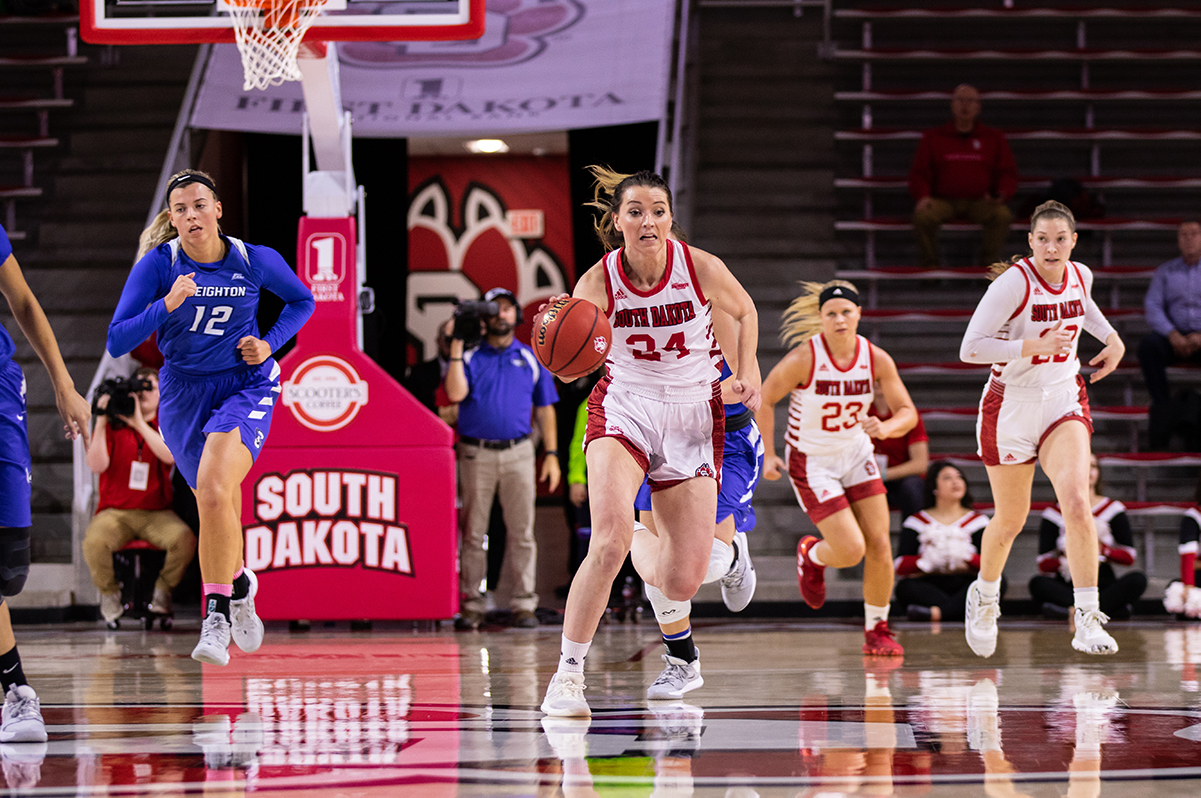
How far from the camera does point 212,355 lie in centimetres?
525

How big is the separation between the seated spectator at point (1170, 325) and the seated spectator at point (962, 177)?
1331mm

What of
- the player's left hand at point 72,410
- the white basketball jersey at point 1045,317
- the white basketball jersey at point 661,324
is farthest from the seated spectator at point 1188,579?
the player's left hand at point 72,410

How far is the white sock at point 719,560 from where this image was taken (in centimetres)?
538

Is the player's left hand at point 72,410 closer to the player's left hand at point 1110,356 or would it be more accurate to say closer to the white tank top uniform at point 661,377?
the white tank top uniform at point 661,377

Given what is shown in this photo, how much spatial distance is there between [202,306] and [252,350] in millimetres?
285

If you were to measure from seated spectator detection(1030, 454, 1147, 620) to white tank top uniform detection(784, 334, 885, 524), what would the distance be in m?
2.32

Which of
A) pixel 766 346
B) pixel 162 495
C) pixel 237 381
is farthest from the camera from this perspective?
pixel 766 346

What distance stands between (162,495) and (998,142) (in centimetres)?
720

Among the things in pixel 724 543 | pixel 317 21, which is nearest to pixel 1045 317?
pixel 724 543

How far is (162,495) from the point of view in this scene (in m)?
8.24

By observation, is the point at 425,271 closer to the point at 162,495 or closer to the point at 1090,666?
the point at 162,495

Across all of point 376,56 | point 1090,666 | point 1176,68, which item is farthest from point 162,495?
point 1176,68

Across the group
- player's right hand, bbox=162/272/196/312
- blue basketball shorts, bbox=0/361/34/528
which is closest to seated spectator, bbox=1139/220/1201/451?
player's right hand, bbox=162/272/196/312

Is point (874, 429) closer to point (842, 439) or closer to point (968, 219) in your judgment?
point (842, 439)
